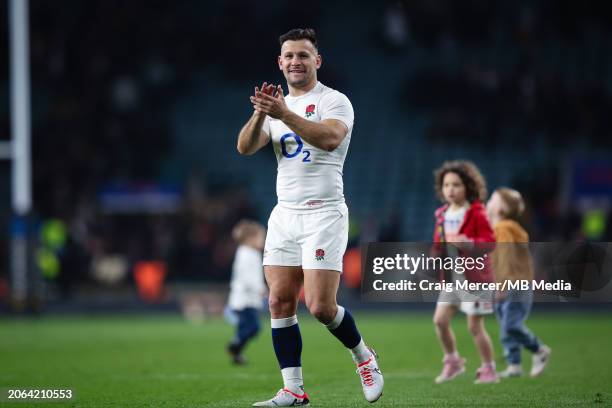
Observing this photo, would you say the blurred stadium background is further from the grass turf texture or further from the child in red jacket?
the child in red jacket

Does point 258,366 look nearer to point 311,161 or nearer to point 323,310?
point 323,310

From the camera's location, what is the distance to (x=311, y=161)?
7.03 meters

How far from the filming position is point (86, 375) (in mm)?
10492

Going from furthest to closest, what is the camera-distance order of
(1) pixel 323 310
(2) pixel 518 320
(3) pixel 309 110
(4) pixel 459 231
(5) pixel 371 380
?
(2) pixel 518 320 → (4) pixel 459 231 → (5) pixel 371 380 → (3) pixel 309 110 → (1) pixel 323 310

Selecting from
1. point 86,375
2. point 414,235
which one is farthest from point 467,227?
point 414,235

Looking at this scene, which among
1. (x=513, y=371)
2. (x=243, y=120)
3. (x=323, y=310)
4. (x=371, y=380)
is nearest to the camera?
(x=323, y=310)

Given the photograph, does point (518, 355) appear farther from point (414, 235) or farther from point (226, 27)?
point (226, 27)

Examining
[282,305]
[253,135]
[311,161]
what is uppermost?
[253,135]

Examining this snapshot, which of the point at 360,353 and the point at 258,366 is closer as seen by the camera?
the point at 360,353

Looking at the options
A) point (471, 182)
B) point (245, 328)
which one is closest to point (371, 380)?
point (471, 182)

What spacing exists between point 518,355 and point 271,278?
358 cm

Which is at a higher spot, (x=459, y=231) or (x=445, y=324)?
(x=459, y=231)

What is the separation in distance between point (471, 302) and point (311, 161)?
2.92m

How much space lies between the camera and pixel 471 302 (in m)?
9.31
